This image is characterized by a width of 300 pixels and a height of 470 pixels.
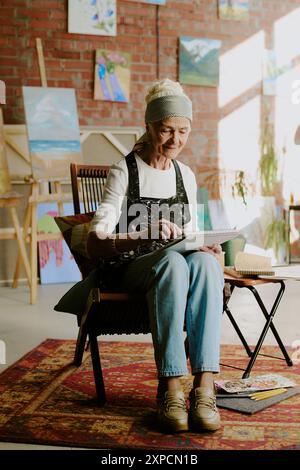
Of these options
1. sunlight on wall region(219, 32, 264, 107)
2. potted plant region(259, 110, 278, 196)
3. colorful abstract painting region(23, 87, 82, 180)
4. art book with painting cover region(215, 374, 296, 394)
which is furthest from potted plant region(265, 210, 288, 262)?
art book with painting cover region(215, 374, 296, 394)

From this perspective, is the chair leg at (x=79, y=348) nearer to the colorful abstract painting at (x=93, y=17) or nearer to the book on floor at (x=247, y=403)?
the book on floor at (x=247, y=403)

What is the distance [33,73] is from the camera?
5.45m

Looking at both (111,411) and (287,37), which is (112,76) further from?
(111,411)

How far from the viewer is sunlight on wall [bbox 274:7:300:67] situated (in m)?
6.42

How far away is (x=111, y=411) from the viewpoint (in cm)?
227

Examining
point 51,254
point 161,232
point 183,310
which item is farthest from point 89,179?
point 51,254

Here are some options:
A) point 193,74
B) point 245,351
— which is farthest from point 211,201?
point 245,351

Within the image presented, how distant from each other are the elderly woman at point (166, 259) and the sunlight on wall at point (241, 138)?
3.77 meters

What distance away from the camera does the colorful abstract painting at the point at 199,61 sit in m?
5.96

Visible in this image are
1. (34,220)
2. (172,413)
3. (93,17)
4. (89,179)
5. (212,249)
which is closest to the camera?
(172,413)

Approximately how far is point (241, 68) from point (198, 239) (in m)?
4.51

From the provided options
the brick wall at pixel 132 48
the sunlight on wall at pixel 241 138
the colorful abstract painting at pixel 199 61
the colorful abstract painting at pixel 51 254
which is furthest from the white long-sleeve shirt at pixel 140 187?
the sunlight on wall at pixel 241 138

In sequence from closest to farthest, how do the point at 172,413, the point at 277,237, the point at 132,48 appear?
the point at 172,413 < the point at 132,48 < the point at 277,237

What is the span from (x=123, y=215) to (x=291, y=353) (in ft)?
4.02
